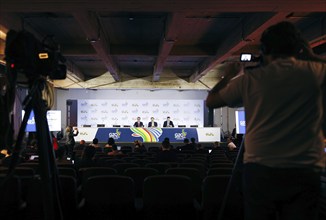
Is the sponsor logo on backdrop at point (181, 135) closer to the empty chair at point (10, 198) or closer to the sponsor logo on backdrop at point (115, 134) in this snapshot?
the sponsor logo on backdrop at point (115, 134)

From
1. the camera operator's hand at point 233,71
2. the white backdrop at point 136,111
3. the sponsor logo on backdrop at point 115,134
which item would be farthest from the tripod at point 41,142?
the white backdrop at point 136,111

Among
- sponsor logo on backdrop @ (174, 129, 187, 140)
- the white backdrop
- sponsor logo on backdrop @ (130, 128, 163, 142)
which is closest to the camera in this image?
sponsor logo on backdrop @ (130, 128, 163, 142)

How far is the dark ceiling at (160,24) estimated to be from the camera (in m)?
5.34

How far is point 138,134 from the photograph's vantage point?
45.0 ft

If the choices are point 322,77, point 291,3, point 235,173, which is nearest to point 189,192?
point 235,173

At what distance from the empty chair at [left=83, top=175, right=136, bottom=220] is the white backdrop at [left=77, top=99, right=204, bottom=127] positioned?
13.3m

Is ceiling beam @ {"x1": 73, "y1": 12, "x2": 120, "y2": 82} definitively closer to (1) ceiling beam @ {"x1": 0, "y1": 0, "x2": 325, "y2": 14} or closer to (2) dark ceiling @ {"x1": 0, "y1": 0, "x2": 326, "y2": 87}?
(2) dark ceiling @ {"x1": 0, "y1": 0, "x2": 326, "y2": 87}

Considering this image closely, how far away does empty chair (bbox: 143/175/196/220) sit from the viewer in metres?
3.04

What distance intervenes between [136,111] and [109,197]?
1362 centimetres

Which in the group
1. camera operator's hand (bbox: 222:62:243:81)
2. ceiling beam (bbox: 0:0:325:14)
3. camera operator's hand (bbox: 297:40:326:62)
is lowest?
camera operator's hand (bbox: 222:62:243:81)

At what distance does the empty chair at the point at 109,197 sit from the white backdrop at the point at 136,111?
13345 millimetres

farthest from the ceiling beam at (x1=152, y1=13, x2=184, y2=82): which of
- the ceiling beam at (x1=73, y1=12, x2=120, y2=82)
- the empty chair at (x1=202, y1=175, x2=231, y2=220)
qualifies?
the empty chair at (x1=202, y1=175, x2=231, y2=220)

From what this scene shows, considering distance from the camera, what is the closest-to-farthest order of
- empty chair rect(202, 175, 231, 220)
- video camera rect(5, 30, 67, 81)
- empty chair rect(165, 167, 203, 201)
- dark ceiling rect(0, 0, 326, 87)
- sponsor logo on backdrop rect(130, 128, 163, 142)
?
video camera rect(5, 30, 67, 81), empty chair rect(202, 175, 231, 220), empty chair rect(165, 167, 203, 201), dark ceiling rect(0, 0, 326, 87), sponsor logo on backdrop rect(130, 128, 163, 142)

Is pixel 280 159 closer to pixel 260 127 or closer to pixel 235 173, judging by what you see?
pixel 260 127
